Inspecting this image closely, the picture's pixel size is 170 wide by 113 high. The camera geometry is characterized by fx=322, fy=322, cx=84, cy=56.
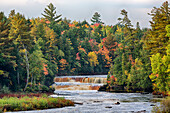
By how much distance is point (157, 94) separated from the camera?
57.6m

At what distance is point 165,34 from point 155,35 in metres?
3.75

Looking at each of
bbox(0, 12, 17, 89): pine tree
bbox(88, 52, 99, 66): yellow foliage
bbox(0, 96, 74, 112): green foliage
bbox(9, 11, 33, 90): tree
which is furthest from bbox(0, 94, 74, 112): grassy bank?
bbox(88, 52, 99, 66): yellow foliage

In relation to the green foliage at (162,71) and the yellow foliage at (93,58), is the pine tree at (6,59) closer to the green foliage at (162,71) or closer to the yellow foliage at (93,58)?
the green foliage at (162,71)

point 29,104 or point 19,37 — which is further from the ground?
point 19,37

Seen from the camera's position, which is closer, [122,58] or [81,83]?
[122,58]

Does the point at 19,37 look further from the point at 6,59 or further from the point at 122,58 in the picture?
the point at 122,58

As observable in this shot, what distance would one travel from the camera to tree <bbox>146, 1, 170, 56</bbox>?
198 feet

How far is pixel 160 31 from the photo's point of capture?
60.7 meters

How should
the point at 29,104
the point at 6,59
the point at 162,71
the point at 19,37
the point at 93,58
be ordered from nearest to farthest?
the point at 29,104 → the point at 162,71 → the point at 6,59 → the point at 19,37 → the point at 93,58

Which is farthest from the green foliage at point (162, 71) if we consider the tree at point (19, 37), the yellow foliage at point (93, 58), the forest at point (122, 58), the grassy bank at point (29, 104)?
the yellow foliage at point (93, 58)

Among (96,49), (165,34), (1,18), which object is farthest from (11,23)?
(96,49)

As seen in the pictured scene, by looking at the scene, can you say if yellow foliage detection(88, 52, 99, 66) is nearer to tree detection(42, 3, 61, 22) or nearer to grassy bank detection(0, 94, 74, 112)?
tree detection(42, 3, 61, 22)

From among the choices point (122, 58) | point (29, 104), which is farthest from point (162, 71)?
point (29, 104)

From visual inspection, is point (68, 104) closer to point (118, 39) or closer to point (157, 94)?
point (157, 94)
